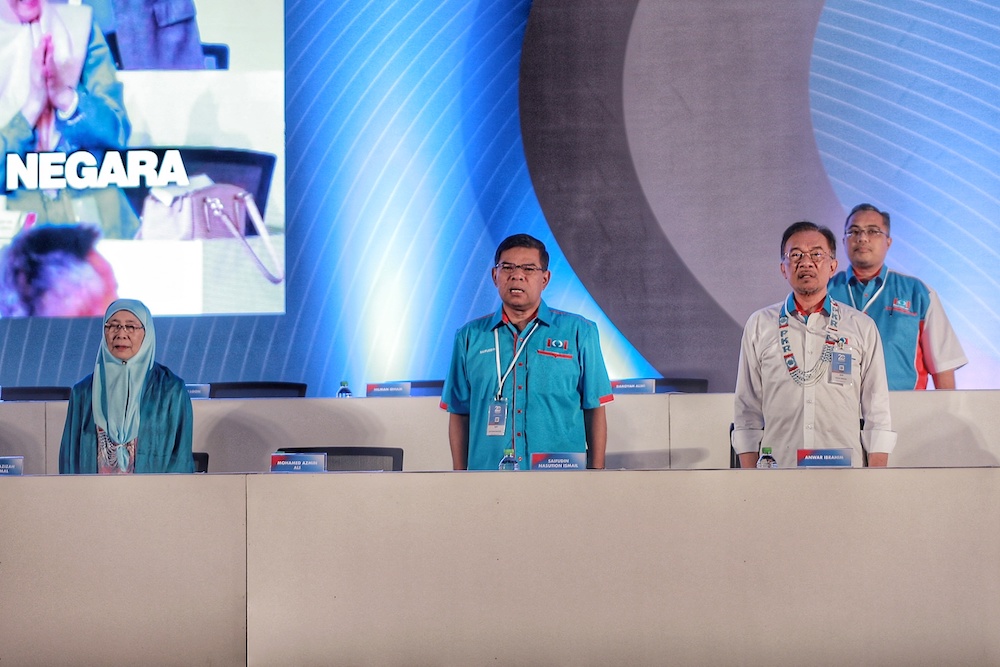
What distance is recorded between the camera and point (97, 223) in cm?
580

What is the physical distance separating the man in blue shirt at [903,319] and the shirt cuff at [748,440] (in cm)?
101

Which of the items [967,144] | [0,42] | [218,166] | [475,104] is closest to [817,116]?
[967,144]

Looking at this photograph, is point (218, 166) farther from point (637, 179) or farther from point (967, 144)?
point (967, 144)

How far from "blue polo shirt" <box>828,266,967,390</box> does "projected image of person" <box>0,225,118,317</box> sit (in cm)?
432

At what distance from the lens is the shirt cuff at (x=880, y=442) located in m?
2.64

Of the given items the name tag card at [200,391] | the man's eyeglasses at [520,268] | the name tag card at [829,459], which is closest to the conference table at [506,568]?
the name tag card at [829,459]

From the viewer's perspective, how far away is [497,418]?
2.82 metres

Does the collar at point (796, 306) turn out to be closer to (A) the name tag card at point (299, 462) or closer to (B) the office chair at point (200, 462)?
(A) the name tag card at point (299, 462)

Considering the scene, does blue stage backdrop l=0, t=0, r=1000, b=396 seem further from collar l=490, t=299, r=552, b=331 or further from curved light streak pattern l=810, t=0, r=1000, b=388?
collar l=490, t=299, r=552, b=331

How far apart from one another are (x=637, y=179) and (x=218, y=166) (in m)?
2.49

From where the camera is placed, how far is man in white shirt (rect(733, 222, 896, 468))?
267cm

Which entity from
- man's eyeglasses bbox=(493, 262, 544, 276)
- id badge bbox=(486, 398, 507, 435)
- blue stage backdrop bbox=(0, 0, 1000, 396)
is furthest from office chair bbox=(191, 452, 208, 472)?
blue stage backdrop bbox=(0, 0, 1000, 396)

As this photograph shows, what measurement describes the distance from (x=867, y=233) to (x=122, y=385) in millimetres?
2640

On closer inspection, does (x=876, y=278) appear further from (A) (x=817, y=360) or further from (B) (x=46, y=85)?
(B) (x=46, y=85)
